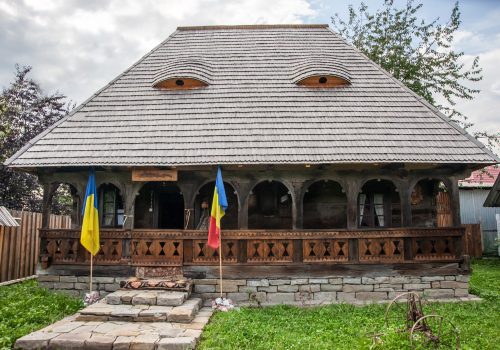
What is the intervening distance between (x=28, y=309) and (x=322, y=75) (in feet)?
27.0

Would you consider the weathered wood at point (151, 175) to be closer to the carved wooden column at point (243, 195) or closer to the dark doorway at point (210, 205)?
the dark doorway at point (210, 205)

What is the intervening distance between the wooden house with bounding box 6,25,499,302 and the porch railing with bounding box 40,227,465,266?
0.02m

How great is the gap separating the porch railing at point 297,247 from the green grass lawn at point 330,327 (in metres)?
1.01

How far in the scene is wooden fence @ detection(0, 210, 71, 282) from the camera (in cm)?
984

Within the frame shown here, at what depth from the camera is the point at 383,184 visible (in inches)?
363

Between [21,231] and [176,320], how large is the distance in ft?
21.4

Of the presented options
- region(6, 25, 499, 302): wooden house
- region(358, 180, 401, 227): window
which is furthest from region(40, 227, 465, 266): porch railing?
region(358, 180, 401, 227): window

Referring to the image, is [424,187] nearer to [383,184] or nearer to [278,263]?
[383,184]

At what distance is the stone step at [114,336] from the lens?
17.3 ft

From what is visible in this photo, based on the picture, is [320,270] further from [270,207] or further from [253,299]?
[270,207]

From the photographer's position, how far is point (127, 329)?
19.5 ft

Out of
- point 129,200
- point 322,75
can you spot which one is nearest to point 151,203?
point 129,200

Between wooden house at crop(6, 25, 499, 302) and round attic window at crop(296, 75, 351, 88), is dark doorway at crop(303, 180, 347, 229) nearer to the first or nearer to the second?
wooden house at crop(6, 25, 499, 302)

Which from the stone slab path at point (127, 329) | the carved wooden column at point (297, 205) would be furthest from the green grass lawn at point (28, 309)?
the carved wooden column at point (297, 205)
